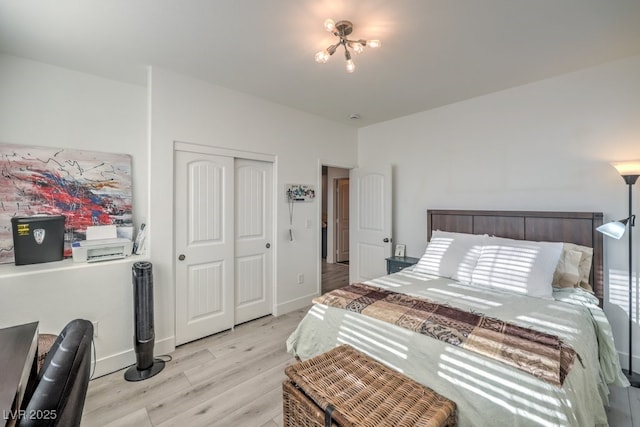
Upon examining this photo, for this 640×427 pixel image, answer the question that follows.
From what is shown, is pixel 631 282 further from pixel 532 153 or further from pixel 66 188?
pixel 66 188

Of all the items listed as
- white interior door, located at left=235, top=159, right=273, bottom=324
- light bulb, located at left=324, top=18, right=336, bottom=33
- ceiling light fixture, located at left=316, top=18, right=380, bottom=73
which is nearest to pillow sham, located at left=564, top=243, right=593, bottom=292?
ceiling light fixture, located at left=316, top=18, right=380, bottom=73

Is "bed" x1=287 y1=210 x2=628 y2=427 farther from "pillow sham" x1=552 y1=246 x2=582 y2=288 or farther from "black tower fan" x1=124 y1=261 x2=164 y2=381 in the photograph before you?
"black tower fan" x1=124 y1=261 x2=164 y2=381

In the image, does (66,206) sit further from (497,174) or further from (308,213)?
(497,174)

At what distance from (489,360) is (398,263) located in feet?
7.33

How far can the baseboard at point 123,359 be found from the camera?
227 centimetres

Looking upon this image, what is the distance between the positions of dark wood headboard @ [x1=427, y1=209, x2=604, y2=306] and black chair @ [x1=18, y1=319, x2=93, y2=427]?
3377 millimetres

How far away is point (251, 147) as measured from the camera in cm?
320

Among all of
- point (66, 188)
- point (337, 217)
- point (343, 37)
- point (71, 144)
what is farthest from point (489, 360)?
point (337, 217)

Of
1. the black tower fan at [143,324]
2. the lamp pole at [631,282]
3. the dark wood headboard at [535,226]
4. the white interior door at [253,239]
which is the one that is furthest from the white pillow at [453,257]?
the black tower fan at [143,324]

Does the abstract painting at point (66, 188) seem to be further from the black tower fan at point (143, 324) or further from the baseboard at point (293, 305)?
the baseboard at point (293, 305)

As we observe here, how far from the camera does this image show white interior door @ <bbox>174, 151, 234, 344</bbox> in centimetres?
272

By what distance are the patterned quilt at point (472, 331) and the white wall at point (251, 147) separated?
5.09 ft

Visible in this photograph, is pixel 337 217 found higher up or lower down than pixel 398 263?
higher up

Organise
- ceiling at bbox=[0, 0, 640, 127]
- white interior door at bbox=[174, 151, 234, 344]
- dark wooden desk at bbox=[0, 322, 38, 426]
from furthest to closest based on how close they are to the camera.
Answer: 1. white interior door at bbox=[174, 151, 234, 344]
2. ceiling at bbox=[0, 0, 640, 127]
3. dark wooden desk at bbox=[0, 322, 38, 426]
